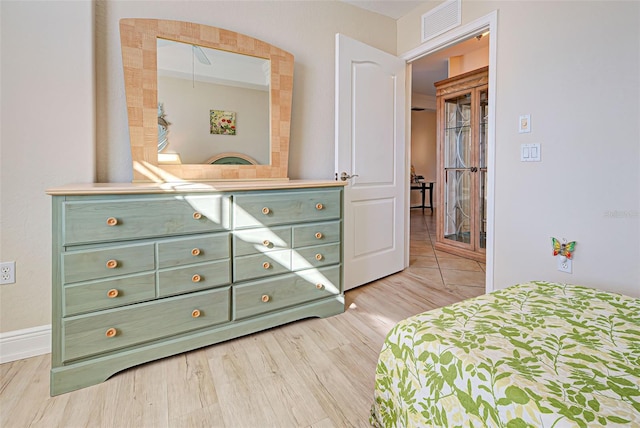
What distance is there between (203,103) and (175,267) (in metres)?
1.14

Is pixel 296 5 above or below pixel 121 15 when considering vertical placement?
above

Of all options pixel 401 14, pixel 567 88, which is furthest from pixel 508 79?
pixel 401 14

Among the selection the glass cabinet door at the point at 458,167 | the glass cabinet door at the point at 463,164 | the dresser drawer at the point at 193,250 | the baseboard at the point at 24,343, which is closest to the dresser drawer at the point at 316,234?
the dresser drawer at the point at 193,250

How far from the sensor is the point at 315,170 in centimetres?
280

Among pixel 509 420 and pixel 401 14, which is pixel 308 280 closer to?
pixel 509 420

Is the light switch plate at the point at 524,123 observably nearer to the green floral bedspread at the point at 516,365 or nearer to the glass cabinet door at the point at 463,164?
the green floral bedspread at the point at 516,365

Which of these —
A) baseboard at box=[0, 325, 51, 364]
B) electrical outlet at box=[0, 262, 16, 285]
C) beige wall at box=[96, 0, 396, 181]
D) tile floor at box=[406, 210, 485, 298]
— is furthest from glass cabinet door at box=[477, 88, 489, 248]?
electrical outlet at box=[0, 262, 16, 285]

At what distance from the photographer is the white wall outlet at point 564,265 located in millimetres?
1962

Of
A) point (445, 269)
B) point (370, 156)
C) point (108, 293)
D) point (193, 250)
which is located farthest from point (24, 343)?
point (445, 269)

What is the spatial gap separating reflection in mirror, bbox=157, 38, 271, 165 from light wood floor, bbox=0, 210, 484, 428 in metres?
1.26

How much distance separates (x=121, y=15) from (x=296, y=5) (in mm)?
1281

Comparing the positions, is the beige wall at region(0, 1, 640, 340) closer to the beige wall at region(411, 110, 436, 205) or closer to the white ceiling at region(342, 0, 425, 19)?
the white ceiling at region(342, 0, 425, 19)

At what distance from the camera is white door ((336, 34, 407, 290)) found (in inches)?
104

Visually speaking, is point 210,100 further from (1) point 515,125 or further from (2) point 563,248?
(2) point 563,248
